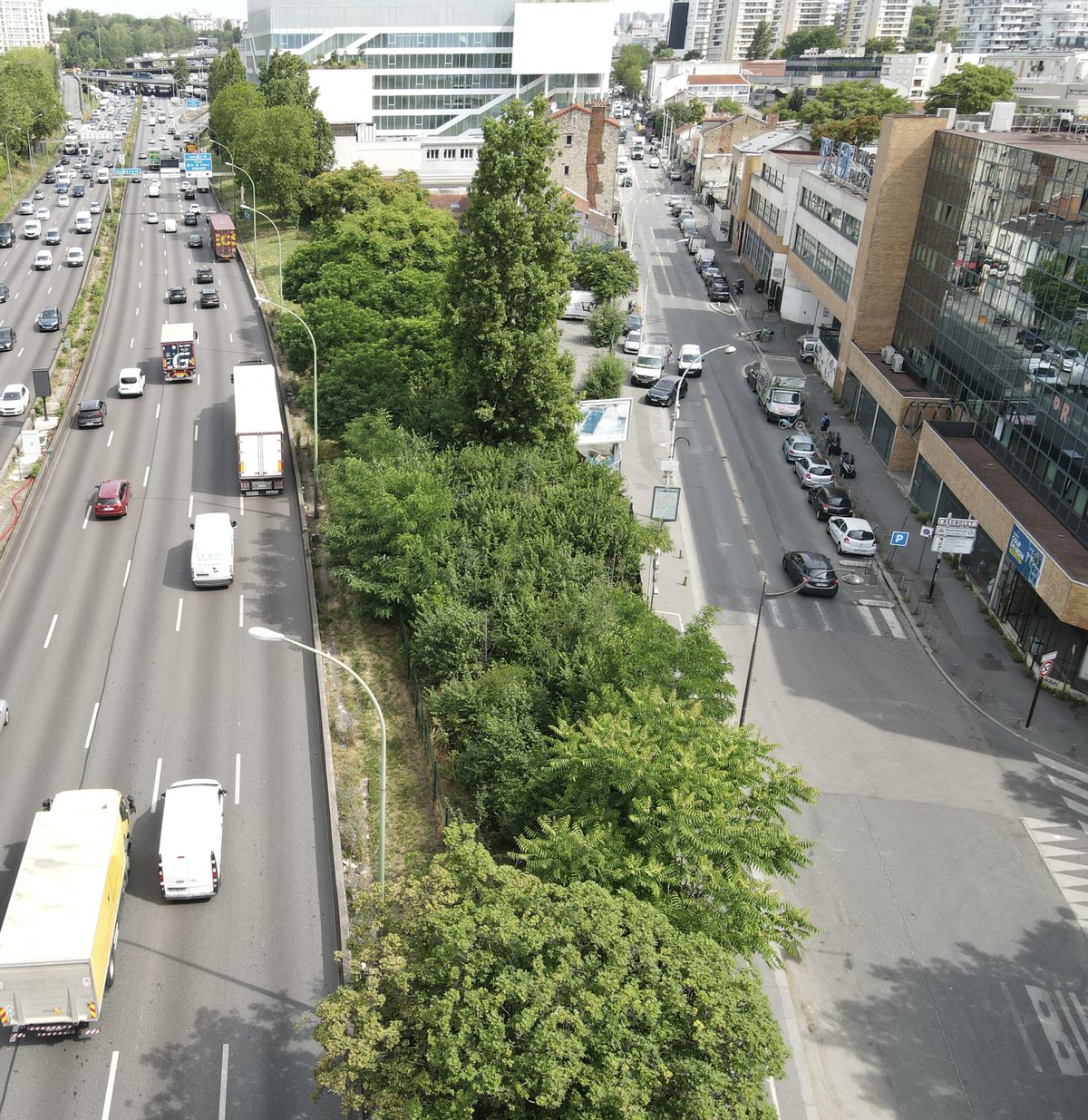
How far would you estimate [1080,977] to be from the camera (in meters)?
29.5

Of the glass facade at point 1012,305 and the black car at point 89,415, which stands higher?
the glass facade at point 1012,305

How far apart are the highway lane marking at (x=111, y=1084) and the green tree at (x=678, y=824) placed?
987cm

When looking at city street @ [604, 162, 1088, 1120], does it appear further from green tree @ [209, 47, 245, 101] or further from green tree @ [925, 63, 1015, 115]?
green tree @ [209, 47, 245, 101]

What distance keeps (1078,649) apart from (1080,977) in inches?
628

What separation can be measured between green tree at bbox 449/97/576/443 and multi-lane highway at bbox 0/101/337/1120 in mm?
11385

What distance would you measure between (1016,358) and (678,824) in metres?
33.0

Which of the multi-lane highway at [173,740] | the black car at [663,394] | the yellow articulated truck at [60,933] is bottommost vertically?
the black car at [663,394]

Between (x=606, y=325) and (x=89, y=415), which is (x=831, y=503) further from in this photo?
(x=89, y=415)

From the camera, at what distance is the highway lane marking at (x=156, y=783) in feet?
103

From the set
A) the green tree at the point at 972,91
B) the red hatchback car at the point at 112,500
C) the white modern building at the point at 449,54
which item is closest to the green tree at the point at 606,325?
the red hatchback car at the point at 112,500

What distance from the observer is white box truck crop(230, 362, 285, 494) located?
168 feet

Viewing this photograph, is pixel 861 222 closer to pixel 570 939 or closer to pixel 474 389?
pixel 474 389

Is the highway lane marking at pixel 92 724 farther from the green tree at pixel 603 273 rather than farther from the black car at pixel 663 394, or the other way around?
the green tree at pixel 603 273

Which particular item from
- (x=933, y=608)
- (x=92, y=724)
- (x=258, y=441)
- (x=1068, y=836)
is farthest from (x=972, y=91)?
(x=92, y=724)
